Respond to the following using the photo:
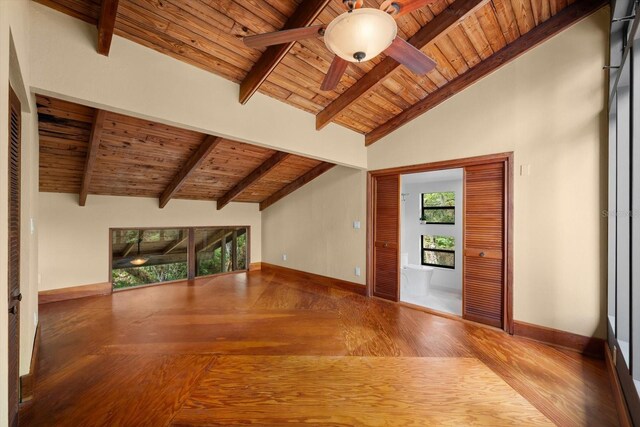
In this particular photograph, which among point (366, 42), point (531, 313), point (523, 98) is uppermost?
point (523, 98)

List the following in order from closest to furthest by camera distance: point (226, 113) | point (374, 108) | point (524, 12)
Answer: point (524, 12)
point (226, 113)
point (374, 108)

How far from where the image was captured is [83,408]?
1.82m

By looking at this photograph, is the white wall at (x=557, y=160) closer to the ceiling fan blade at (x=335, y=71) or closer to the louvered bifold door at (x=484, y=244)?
the louvered bifold door at (x=484, y=244)

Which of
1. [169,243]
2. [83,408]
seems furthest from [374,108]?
[169,243]

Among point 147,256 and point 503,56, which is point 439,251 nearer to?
point 503,56

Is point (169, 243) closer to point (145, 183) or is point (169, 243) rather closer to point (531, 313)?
point (145, 183)

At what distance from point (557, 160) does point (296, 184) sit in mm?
4042

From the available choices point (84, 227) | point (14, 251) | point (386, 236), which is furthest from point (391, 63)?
point (84, 227)

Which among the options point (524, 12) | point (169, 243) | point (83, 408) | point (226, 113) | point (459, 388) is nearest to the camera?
point (83, 408)

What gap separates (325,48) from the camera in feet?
8.07

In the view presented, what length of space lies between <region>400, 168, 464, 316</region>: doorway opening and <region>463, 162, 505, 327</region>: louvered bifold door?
1.00 metres

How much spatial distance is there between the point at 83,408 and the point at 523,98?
4749mm

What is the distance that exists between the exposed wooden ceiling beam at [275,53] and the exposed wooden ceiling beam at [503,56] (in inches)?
82.9

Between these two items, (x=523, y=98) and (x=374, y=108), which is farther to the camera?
(x=374, y=108)
